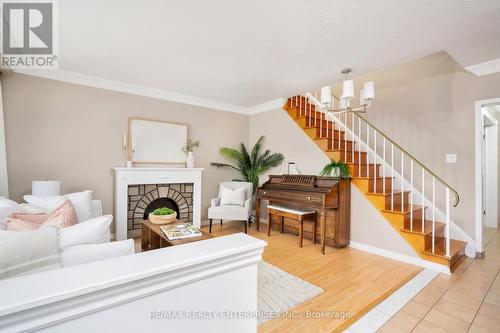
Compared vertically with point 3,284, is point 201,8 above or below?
above

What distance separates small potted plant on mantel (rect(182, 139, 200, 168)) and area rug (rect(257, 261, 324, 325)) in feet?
7.85

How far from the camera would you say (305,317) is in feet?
6.01

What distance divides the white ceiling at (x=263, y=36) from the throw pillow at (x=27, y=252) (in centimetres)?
184

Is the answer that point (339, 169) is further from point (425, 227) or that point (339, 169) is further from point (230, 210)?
point (230, 210)

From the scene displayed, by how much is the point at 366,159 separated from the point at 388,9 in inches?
98.6

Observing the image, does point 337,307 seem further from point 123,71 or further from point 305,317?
point 123,71

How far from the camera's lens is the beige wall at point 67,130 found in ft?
9.85

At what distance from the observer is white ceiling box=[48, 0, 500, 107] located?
1.93 metres

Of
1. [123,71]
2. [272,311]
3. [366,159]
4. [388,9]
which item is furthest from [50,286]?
[366,159]

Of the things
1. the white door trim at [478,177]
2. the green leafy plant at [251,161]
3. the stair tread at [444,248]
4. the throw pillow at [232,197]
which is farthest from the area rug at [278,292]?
the green leafy plant at [251,161]

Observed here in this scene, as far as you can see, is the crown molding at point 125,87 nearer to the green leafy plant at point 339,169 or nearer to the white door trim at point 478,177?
the green leafy plant at point 339,169

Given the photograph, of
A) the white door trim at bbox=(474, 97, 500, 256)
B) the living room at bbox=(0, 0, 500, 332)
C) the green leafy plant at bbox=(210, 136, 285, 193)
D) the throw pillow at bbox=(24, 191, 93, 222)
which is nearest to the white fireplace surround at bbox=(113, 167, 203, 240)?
the living room at bbox=(0, 0, 500, 332)

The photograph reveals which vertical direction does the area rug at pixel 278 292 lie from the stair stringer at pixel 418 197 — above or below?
below

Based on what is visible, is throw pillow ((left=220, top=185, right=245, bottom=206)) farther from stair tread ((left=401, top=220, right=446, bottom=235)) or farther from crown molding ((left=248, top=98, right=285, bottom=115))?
stair tread ((left=401, top=220, right=446, bottom=235))
